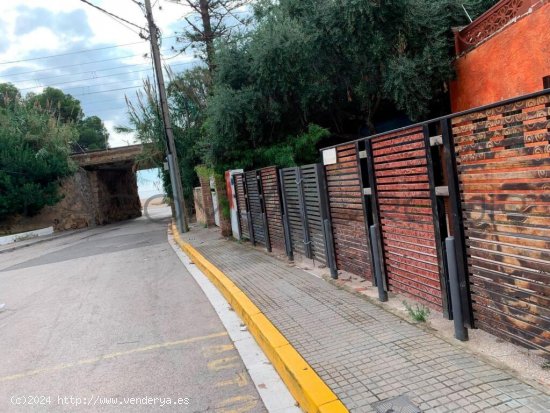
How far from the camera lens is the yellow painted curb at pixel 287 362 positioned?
10.4 feet

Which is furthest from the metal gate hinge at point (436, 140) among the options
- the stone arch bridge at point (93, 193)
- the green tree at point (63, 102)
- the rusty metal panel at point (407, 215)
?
the green tree at point (63, 102)

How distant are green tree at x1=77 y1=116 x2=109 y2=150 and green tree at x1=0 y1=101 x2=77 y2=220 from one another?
31245mm

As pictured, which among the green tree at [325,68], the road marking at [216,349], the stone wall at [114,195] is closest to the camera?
the road marking at [216,349]

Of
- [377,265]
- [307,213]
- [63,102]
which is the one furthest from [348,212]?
[63,102]

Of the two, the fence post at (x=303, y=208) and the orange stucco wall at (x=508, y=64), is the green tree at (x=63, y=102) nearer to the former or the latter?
the orange stucco wall at (x=508, y=64)

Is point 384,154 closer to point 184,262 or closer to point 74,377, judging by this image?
point 74,377

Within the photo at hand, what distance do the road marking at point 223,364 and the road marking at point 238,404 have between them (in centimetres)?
67

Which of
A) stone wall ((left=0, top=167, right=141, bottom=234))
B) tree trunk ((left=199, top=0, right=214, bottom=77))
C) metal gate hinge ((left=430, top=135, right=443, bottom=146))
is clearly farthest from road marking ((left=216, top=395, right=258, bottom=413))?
stone wall ((left=0, top=167, right=141, bottom=234))

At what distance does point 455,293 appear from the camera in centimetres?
369

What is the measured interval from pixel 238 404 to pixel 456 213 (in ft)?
7.69

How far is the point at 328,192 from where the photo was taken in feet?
20.8

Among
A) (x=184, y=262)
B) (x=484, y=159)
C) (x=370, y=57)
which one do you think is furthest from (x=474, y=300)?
(x=370, y=57)

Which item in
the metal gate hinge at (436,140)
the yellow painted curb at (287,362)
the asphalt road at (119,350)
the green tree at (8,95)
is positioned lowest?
the asphalt road at (119,350)

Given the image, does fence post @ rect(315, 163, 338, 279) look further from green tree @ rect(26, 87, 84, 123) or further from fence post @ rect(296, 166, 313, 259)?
green tree @ rect(26, 87, 84, 123)
